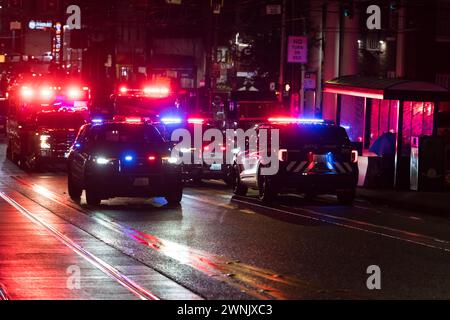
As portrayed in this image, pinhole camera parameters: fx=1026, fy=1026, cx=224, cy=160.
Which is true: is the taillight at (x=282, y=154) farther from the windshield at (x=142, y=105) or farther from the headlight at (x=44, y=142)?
the windshield at (x=142, y=105)

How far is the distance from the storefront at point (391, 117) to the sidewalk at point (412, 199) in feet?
2.93

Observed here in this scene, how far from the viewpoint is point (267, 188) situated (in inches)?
819

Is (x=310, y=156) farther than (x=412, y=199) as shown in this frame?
No

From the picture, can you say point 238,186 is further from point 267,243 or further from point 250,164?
point 267,243

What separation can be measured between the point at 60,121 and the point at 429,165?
12.1 meters

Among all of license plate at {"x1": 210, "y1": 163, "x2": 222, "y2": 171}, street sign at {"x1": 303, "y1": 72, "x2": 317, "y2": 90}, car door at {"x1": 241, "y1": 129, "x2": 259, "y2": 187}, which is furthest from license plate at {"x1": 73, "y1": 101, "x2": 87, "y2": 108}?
car door at {"x1": 241, "y1": 129, "x2": 259, "y2": 187}

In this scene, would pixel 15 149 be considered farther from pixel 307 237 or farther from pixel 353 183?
pixel 307 237

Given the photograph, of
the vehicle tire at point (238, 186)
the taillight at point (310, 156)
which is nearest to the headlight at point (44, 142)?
the vehicle tire at point (238, 186)

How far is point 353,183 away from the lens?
Answer: 2070cm

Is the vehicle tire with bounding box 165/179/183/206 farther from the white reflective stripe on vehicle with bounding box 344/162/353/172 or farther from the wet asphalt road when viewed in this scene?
the white reflective stripe on vehicle with bounding box 344/162/353/172

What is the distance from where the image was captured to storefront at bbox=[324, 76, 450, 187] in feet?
79.1

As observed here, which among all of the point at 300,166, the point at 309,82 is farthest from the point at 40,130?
the point at 309,82

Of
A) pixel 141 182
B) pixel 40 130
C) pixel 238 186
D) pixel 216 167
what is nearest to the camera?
pixel 141 182

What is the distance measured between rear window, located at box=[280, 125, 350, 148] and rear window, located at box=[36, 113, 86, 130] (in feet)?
37.2
